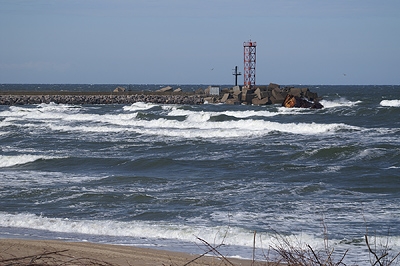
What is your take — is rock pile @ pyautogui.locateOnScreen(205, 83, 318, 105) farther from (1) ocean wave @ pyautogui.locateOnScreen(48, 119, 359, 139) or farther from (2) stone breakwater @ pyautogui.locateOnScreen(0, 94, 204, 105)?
(1) ocean wave @ pyautogui.locateOnScreen(48, 119, 359, 139)

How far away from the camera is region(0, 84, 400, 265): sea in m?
7.38

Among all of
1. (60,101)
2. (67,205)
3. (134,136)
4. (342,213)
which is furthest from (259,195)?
(60,101)

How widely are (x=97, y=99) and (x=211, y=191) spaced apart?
45384mm

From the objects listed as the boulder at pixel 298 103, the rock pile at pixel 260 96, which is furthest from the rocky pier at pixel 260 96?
the boulder at pixel 298 103

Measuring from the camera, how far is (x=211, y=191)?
1127 cm

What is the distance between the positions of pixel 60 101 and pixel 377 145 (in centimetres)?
4249

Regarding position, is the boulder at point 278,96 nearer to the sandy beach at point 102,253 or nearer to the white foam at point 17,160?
the white foam at point 17,160

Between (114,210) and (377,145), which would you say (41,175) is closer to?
(114,210)

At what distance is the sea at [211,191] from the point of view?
738 centimetres

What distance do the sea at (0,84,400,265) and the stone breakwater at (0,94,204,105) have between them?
1083 inches

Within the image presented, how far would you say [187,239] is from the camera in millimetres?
7379

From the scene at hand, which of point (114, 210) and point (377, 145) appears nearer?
point (114, 210)

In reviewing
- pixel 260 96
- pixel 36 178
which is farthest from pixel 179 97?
pixel 36 178

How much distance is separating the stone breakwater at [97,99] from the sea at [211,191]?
90.2 feet
